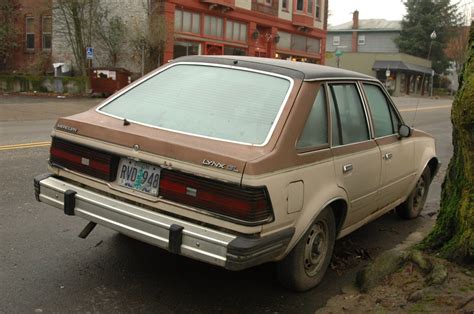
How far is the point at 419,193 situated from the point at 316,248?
258 centimetres

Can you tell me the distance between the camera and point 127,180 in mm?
3648

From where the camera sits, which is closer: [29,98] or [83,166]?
[83,166]

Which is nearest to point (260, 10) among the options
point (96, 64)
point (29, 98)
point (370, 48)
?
point (96, 64)

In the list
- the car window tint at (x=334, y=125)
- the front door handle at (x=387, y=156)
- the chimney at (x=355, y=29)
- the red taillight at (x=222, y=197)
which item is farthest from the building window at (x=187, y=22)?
the chimney at (x=355, y=29)

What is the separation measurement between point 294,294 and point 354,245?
138cm

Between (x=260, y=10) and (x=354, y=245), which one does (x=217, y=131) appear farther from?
(x=260, y=10)

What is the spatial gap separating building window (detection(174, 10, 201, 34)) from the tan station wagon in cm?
2313

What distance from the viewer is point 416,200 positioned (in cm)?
608

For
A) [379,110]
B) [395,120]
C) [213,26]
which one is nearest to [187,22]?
[213,26]

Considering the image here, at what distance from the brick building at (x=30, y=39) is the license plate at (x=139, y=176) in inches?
1023

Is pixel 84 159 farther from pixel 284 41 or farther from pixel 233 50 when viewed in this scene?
pixel 284 41

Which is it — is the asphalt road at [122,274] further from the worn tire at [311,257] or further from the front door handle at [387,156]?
the front door handle at [387,156]

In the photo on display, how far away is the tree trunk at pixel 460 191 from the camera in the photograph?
3393 millimetres

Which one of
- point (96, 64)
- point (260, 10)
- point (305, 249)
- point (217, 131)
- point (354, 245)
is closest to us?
point (217, 131)
